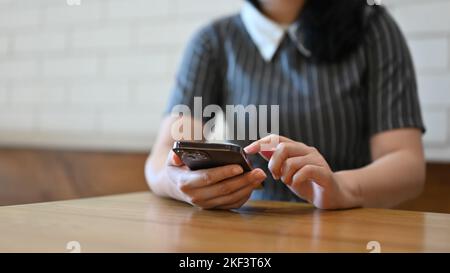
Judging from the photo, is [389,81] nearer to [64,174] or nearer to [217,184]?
[217,184]

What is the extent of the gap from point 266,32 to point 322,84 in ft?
0.53

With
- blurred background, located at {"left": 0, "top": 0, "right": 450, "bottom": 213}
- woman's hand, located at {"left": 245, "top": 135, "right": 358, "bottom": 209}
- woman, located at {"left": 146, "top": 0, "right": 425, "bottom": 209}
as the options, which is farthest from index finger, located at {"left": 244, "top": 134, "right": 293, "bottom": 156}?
blurred background, located at {"left": 0, "top": 0, "right": 450, "bottom": 213}

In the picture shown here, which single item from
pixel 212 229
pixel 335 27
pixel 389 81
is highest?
pixel 335 27

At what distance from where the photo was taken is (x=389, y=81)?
903 millimetres

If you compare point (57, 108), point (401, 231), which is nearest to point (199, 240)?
point (401, 231)

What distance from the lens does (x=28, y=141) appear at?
1.61 metres

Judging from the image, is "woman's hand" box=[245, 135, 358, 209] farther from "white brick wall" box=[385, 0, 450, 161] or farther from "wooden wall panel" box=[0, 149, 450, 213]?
"wooden wall panel" box=[0, 149, 450, 213]

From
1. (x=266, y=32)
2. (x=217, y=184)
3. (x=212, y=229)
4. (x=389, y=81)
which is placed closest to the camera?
(x=212, y=229)

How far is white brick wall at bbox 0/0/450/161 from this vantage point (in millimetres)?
1418

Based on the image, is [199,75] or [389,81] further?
[199,75]

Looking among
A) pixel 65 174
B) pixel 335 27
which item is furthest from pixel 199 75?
pixel 65 174

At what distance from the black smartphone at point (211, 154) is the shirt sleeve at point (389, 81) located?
14.7 inches

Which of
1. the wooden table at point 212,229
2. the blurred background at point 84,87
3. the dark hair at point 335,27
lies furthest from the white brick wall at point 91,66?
the wooden table at point 212,229

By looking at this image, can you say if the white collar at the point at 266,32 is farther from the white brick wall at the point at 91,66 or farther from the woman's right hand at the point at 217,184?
the woman's right hand at the point at 217,184
